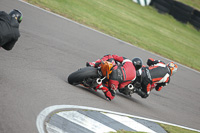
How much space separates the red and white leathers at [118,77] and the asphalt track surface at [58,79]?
27 centimetres

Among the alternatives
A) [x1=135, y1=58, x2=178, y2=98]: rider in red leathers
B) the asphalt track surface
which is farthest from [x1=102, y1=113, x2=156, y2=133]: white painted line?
[x1=135, y1=58, x2=178, y2=98]: rider in red leathers

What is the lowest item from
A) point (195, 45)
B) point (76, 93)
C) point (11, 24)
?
point (195, 45)

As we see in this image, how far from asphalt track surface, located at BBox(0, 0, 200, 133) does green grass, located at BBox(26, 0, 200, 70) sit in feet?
4.08

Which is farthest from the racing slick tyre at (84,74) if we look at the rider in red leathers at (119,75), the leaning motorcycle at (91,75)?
the rider in red leathers at (119,75)

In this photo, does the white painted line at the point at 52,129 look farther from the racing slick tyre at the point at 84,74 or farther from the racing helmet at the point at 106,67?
the racing helmet at the point at 106,67

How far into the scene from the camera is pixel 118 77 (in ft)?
25.0

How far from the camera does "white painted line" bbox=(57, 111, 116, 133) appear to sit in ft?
19.0

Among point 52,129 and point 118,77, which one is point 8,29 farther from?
point 118,77

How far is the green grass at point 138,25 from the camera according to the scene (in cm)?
1493

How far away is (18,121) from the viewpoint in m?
4.88

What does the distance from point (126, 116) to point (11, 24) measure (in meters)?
3.32

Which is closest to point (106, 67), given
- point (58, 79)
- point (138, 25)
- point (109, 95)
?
point (109, 95)

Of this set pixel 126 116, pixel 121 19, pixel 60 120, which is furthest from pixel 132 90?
pixel 121 19

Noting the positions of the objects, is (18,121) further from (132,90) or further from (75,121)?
(132,90)
